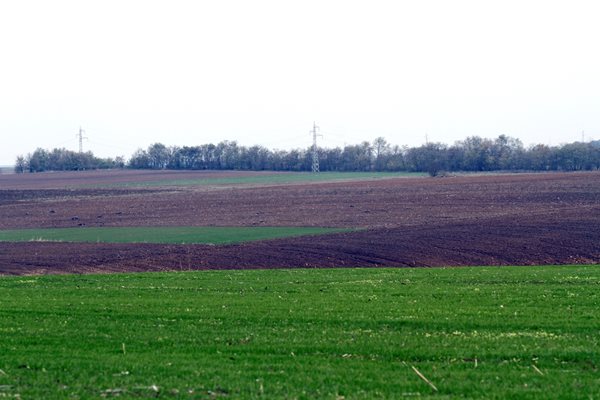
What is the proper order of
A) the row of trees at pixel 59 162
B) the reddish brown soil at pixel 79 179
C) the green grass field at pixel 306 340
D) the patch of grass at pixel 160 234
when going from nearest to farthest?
the green grass field at pixel 306 340 < the patch of grass at pixel 160 234 < the reddish brown soil at pixel 79 179 < the row of trees at pixel 59 162

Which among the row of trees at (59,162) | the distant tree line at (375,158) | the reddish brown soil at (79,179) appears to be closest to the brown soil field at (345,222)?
the reddish brown soil at (79,179)

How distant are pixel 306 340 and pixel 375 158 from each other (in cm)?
15802

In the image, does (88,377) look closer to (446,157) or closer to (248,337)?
(248,337)

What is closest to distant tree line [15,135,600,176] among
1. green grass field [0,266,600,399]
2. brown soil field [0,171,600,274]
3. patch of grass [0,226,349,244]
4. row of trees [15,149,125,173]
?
row of trees [15,149,125,173]

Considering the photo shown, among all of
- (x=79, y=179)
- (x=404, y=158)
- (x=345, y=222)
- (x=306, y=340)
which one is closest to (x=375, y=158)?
(x=404, y=158)

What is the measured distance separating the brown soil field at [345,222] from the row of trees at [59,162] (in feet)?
307

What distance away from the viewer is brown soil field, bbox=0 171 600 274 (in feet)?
121

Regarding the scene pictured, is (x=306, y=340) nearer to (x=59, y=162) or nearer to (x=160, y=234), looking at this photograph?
(x=160, y=234)

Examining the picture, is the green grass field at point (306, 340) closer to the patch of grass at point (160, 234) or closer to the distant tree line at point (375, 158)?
the patch of grass at point (160, 234)

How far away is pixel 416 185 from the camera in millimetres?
86688

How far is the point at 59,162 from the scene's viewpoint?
185 metres

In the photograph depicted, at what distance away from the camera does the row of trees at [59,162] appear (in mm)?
182500

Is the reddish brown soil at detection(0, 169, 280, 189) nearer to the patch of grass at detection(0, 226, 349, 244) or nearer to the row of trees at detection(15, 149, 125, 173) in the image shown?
the row of trees at detection(15, 149, 125, 173)

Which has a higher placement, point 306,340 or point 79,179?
point 79,179
